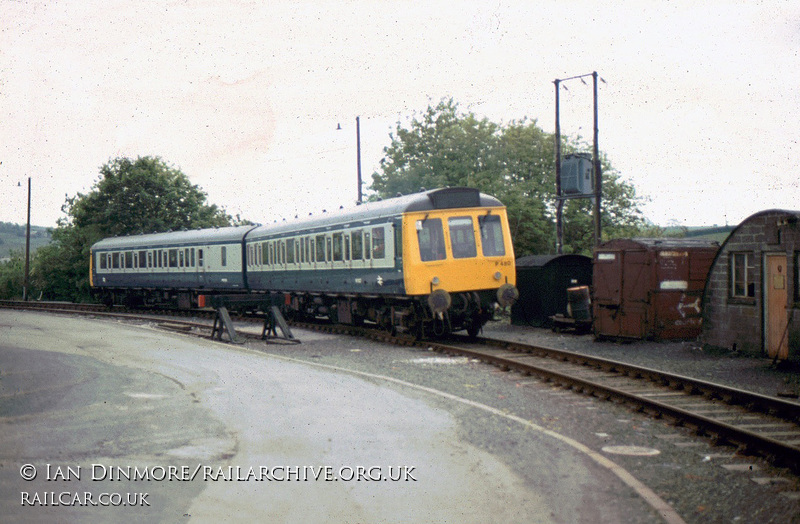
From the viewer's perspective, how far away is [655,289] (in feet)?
63.9

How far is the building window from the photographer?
1678cm

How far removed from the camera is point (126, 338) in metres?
20.5

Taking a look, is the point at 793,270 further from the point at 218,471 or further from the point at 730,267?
the point at 218,471

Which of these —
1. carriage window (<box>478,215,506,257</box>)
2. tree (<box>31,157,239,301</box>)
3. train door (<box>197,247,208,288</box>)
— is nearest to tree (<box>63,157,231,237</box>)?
tree (<box>31,157,239,301</box>)

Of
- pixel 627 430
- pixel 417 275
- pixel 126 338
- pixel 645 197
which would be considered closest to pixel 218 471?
pixel 627 430

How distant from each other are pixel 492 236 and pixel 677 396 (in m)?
8.21

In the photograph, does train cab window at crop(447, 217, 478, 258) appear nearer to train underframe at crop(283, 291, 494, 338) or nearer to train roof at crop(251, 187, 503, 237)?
train roof at crop(251, 187, 503, 237)

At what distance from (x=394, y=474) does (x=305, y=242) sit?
1783 centimetres

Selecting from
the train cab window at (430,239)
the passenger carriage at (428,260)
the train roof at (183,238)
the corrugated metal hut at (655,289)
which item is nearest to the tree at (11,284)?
the train roof at (183,238)

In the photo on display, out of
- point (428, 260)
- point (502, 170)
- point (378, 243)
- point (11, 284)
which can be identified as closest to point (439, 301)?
point (428, 260)

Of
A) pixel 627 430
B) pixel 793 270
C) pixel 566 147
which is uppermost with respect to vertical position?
pixel 566 147

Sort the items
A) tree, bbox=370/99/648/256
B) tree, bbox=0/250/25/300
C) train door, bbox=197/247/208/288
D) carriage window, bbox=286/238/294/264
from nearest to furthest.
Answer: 1. carriage window, bbox=286/238/294/264
2. train door, bbox=197/247/208/288
3. tree, bbox=370/99/648/256
4. tree, bbox=0/250/25/300

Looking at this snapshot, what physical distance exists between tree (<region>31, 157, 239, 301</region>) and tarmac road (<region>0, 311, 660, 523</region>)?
44004 millimetres

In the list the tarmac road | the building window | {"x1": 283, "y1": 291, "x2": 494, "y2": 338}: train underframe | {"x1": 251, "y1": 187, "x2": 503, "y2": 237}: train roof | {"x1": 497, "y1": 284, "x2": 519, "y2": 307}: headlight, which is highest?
{"x1": 251, "y1": 187, "x2": 503, "y2": 237}: train roof
